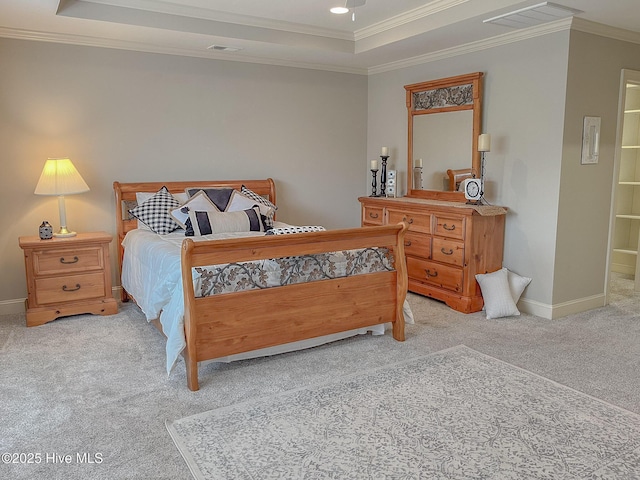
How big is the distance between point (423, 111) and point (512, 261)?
72.5 inches

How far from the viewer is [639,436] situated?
8.02 feet

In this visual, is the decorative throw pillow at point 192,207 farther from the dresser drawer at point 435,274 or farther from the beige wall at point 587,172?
the beige wall at point 587,172

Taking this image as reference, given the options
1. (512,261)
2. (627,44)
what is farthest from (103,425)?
(627,44)

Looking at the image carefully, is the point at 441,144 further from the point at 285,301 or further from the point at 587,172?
the point at 285,301

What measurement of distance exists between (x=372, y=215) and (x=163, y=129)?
7.79 feet

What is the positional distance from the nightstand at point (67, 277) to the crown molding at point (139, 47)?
171 cm

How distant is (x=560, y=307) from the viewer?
4328 mm

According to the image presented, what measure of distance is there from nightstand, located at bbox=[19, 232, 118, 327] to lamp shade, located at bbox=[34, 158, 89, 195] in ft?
1.32

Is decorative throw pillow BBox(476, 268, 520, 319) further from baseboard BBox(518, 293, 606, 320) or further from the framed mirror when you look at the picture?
the framed mirror

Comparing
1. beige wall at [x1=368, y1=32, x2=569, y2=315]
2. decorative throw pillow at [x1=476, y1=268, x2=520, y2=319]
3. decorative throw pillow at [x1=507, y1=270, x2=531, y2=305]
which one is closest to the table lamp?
decorative throw pillow at [x1=476, y1=268, x2=520, y2=319]

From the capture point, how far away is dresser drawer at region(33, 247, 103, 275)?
414 cm

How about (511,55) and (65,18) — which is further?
(511,55)

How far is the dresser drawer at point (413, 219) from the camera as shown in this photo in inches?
191

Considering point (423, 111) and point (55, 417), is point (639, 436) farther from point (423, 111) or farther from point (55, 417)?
point (423, 111)
